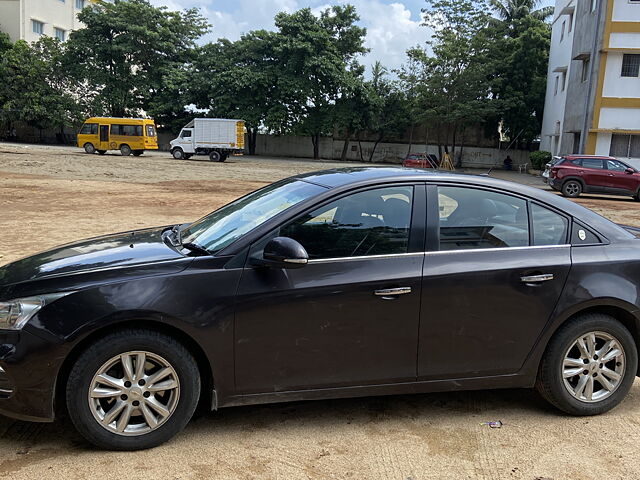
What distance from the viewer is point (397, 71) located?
47.1 metres

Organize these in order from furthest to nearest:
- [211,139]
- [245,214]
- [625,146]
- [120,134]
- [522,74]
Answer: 1. [522,74]
2. [120,134]
3. [211,139]
4. [625,146]
5. [245,214]

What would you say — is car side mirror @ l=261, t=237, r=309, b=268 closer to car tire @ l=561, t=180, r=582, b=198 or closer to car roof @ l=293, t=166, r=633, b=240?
car roof @ l=293, t=166, r=633, b=240

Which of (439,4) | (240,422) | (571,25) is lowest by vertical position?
(240,422)

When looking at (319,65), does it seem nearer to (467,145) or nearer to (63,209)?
(467,145)

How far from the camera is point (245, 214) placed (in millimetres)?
3818

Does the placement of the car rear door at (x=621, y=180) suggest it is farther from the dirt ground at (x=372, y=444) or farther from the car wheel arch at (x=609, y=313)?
the car wheel arch at (x=609, y=313)

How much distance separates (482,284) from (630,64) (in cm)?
3013

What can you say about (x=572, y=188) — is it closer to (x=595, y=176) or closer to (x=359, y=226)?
(x=595, y=176)

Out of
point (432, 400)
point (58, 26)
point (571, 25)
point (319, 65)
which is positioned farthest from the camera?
point (58, 26)

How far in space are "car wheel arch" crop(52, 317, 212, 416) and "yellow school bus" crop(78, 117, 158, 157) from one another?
123ft

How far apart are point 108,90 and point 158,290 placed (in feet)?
162

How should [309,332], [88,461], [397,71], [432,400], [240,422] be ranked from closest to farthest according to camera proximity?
[88,461]
[309,332]
[240,422]
[432,400]
[397,71]

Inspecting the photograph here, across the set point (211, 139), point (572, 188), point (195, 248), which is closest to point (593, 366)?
point (195, 248)

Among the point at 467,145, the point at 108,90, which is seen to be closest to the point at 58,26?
the point at 108,90
